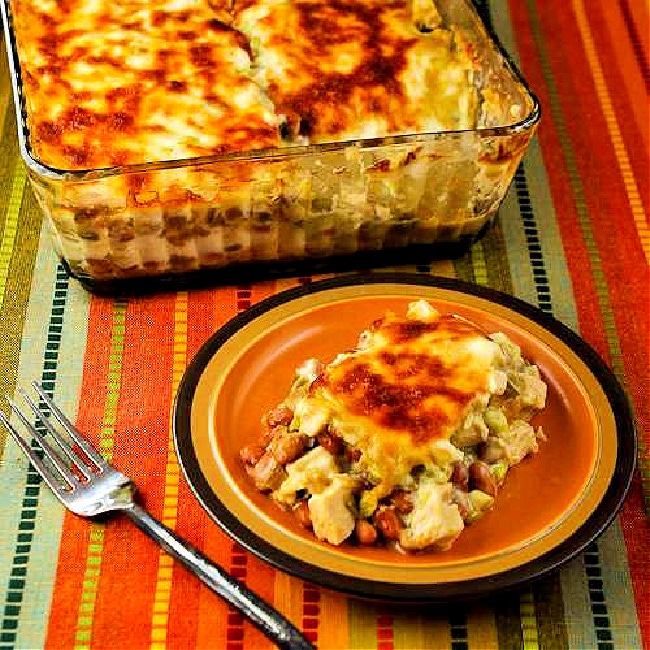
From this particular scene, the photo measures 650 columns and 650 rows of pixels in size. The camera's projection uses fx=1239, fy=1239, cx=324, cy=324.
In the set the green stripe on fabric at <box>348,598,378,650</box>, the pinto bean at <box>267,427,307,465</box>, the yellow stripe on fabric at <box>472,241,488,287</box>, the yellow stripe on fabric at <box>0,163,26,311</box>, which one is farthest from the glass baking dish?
the green stripe on fabric at <box>348,598,378,650</box>

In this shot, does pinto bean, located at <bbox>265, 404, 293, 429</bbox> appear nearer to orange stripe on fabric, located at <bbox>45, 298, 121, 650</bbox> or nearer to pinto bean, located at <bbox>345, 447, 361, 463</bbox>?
pinto bean, located at <bbox>345, 447, 361, 463</bbox>

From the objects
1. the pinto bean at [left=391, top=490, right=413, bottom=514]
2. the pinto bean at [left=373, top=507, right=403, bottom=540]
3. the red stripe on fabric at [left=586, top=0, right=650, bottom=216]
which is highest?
the pinto bean at [left=391, top=490, right=413, bottom=514]

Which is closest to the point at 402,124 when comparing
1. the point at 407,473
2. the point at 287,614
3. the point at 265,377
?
the point at 265,377

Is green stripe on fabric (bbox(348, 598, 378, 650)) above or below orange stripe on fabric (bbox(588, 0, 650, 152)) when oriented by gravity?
below

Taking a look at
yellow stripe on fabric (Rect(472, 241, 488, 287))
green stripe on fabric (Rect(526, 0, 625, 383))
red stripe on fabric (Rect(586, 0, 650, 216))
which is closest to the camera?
green stripe on fabric (Rect(526, 0, 625, 383))

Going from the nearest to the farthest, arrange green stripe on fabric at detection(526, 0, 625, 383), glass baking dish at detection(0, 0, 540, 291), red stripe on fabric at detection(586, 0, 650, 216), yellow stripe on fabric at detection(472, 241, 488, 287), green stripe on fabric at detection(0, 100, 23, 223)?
glass baking dish at detection(0, 0, 540, 291) → green stripe on fabric at detection(526, 0, 625, 383) → yellow stripe on fabric at detection(472, 241, 488, 287) → green stripe on fabric at detection(0, 100, 23, 223) → red stripe on fabric at detection(586, 0, 650, 216)

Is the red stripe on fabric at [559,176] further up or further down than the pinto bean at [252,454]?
further down

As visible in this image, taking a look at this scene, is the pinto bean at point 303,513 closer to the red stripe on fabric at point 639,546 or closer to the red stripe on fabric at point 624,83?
the red stripe on fabric at point 639,546

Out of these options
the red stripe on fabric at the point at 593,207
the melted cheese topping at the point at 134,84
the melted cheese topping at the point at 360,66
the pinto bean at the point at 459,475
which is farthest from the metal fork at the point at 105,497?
the melted cheese topping at the point at 360,66
